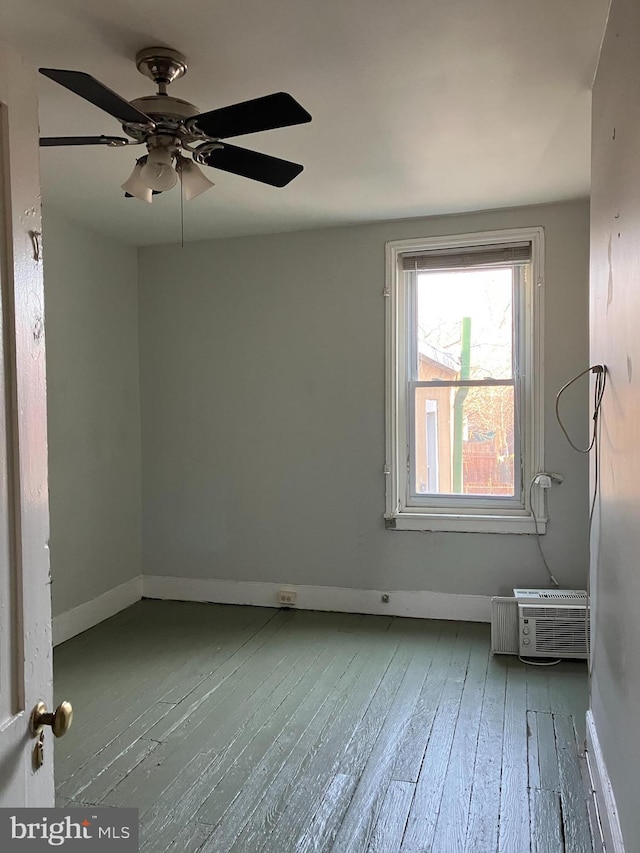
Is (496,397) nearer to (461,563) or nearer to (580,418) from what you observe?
(580,418)

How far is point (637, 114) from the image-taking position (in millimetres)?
1515

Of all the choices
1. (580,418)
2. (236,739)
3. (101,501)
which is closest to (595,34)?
(580,418)

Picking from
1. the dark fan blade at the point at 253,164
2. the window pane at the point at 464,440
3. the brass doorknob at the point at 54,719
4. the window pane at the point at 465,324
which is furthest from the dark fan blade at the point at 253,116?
the window pane at the point at 464,440

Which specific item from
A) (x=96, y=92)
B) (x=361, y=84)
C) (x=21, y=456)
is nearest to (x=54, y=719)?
(x=21, y=456)

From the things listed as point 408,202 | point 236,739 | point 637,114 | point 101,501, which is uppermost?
point 408,202

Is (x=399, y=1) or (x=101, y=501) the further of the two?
(x=101, y=501)

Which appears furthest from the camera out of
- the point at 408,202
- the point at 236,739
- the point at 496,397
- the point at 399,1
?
the point at 496,397

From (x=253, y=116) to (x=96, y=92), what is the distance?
42cm

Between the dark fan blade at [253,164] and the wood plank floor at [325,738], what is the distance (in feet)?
7.26

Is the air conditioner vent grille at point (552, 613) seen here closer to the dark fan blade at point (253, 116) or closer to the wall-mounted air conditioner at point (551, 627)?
the wall-mounted air conditioner at point (551, 627)

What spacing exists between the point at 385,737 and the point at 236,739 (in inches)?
24.7

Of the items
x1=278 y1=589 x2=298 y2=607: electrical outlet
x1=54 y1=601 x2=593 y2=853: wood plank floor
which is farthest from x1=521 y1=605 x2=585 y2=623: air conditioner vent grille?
x1=278 y1=589 x2=298 y2=607: electrical outlet

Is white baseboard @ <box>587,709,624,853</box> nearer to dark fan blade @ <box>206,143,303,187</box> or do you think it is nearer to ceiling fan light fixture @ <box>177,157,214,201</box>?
dark fan blade @ <box>206,143,303,187</box>

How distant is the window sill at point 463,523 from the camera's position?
3.99m
